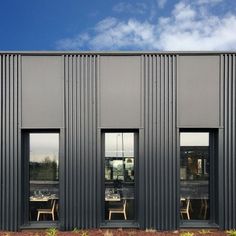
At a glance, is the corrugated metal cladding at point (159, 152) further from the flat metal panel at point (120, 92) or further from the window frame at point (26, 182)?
the window frame at point (26, 182)

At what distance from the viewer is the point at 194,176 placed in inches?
422

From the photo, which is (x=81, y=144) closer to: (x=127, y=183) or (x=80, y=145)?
(x=80, y=145)

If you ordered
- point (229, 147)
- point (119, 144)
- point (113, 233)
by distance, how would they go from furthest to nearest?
1. point (119, 144)
2. point (229, 147)
3. point (113, 233)

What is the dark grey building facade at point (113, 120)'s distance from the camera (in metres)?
10.4

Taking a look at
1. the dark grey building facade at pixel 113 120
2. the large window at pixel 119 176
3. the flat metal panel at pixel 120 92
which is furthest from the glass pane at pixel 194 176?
the flat metal panel at pixel 120 92

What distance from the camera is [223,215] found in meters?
10.5

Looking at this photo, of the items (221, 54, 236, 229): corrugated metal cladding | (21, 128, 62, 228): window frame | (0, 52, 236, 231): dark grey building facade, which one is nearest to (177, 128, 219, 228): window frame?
(0, 52, 236, 231): dark grey building facade

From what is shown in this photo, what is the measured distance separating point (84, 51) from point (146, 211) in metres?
5.10

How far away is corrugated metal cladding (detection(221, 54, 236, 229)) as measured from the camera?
34.4 feet

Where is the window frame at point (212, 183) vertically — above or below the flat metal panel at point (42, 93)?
below

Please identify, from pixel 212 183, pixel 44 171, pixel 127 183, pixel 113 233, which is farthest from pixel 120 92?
pixel 113 233

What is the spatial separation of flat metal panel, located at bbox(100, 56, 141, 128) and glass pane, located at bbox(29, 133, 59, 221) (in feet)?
5.77

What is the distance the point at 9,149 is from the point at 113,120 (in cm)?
322

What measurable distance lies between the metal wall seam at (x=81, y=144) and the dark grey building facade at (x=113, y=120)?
30mm
